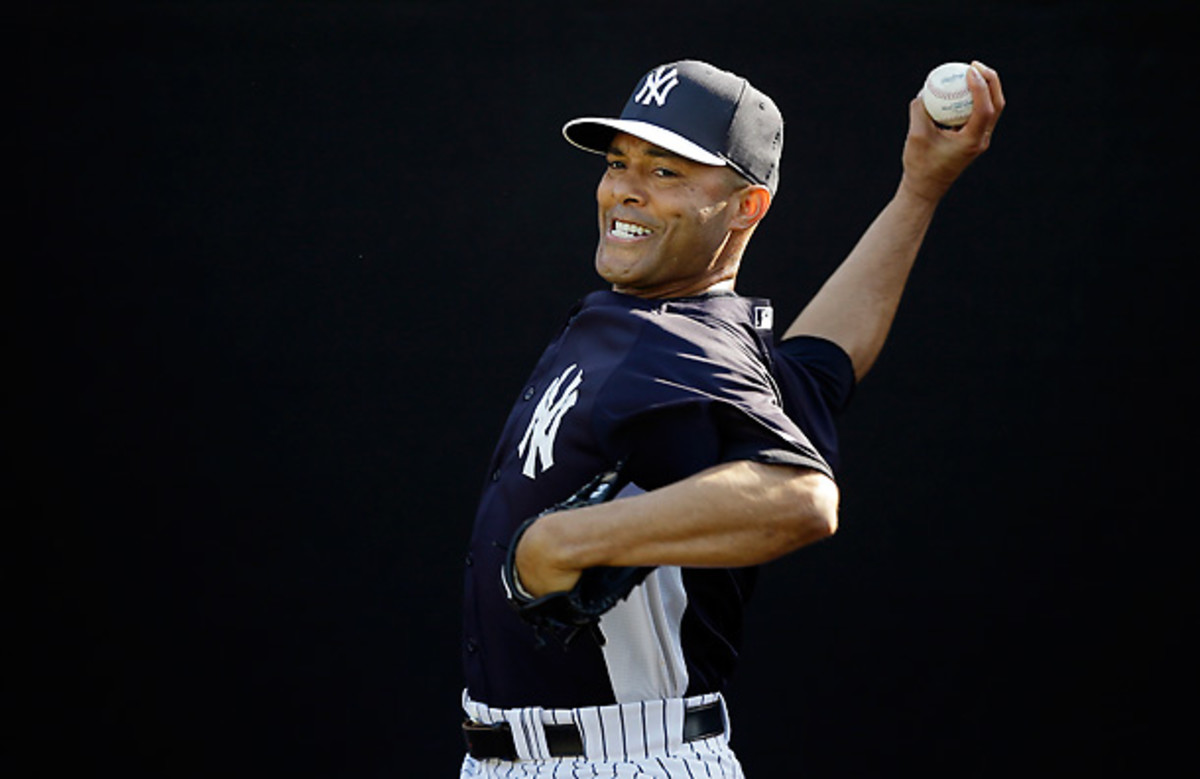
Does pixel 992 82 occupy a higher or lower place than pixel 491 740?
higher

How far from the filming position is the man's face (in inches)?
83.9

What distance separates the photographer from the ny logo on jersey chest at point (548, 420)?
1938mm

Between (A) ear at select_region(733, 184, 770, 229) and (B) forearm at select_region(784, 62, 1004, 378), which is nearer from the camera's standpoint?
(A) ear at select_region(733, 184, 770, 229)

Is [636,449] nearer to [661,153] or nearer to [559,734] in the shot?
[559,734]

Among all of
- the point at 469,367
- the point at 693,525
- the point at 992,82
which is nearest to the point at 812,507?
the point at 693,525

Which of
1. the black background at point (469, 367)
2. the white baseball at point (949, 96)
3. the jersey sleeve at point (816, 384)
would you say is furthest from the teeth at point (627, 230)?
the black background at point (469, 367)

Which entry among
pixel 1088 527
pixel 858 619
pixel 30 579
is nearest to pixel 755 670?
pixel 858 619

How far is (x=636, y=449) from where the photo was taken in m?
1.78

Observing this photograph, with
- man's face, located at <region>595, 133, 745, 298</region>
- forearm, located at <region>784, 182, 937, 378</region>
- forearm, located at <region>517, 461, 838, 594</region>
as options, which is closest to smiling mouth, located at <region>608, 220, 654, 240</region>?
man's face, located at <region>595, 133, 745, 298</region>

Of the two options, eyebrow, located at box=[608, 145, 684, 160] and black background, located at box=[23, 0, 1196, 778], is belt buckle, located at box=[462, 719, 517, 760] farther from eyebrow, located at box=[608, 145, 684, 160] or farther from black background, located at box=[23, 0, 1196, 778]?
black background, located at box=[23, 0, 1196, 778]

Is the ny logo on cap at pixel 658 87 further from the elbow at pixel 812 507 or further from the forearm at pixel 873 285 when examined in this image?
the elbow at pixel 812 507

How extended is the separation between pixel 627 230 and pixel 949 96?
1.61 ft

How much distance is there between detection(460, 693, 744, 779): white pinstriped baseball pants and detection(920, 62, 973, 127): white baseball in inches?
34.7

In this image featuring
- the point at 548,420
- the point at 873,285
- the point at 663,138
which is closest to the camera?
the point at 548,420
